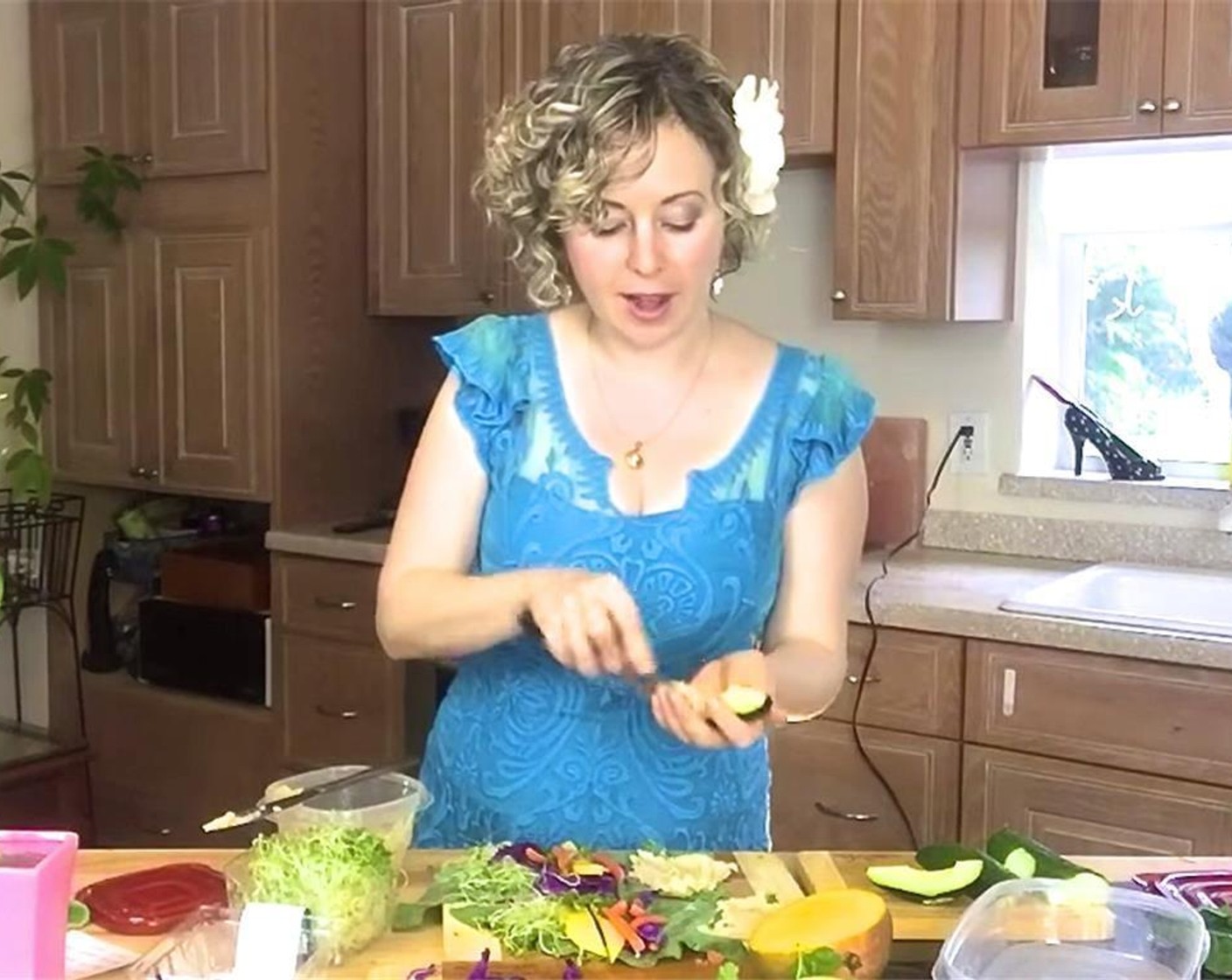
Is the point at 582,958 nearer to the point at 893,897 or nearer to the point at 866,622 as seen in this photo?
the point at 893,897

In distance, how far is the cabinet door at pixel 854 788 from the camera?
255 cm

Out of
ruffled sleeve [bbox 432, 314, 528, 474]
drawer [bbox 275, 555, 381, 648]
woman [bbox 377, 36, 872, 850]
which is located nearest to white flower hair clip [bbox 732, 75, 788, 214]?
woman [bbox 377, 36, 872, 850]

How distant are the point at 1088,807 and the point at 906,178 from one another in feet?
3.52

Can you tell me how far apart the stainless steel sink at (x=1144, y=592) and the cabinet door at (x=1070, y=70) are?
740 millimetres

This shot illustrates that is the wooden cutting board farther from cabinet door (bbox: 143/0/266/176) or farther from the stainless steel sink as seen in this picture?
cabinet door (bbox: 143/0/266/176)

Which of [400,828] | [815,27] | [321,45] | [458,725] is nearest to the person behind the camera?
[400,828]

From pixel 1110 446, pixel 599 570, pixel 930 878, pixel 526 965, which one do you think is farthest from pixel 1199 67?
pixel 526 965

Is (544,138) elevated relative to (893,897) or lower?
elevated

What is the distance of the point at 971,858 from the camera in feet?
4.40

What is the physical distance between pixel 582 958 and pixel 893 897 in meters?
0.28

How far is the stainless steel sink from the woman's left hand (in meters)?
1.34

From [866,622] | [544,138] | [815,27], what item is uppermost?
[815,27]

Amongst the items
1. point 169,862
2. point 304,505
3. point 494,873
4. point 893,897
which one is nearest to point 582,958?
point 494,873

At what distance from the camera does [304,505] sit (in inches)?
133
